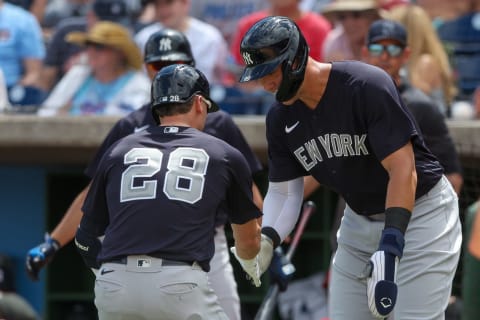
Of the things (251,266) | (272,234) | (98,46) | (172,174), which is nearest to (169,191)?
(172,174)

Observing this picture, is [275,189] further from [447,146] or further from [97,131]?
[97,131]

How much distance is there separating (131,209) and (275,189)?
36.9 inches

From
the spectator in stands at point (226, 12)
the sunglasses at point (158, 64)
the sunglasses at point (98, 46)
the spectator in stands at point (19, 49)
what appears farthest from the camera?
the spectator in stands at point (226, 12)

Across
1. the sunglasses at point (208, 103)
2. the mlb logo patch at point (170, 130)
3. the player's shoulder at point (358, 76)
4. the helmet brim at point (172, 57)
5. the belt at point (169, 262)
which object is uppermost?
the player's shoulder at point (358, 76)

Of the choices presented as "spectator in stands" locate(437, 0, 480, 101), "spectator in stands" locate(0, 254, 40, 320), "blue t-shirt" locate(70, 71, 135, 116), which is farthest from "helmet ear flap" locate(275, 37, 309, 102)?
"spectator in stands" locate(437, 0, 480, 101)

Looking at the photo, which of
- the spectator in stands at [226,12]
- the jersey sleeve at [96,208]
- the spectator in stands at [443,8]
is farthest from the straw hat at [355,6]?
the jersey sleeve at [96,208]

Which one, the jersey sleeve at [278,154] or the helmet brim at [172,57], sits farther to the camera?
the helmet brim at [172,57]

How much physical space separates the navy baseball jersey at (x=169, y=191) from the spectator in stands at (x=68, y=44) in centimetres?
502

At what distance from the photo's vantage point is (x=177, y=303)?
4527 millimetres

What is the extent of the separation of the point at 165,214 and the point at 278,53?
0.77m

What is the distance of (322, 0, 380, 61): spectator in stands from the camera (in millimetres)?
8359

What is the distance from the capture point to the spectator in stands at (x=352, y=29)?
8.36m

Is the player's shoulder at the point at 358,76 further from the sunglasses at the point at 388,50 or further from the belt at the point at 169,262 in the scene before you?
the sunglasses at the point at 388,50

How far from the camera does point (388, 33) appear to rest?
6.80 m
